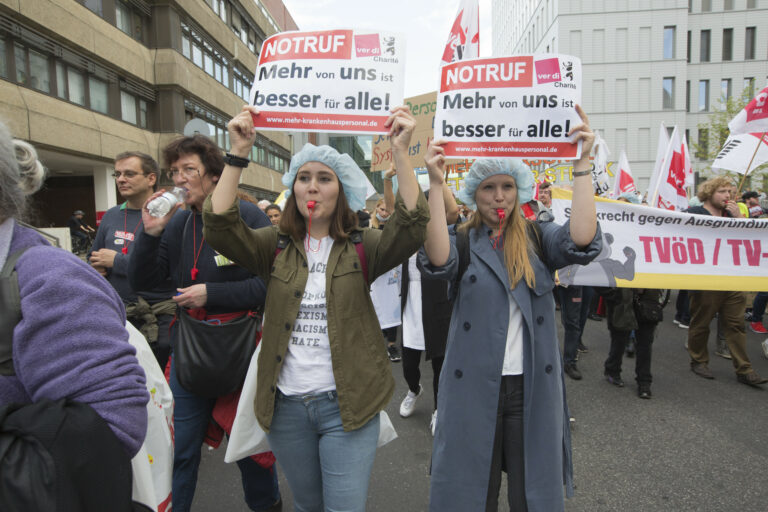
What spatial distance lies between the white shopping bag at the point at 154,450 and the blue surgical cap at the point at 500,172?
1.70 m

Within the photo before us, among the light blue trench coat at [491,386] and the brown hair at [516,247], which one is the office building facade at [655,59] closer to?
the brown hair at [516,247]

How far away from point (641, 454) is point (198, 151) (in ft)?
12.3

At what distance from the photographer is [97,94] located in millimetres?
17312

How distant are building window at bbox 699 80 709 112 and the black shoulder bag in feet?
152

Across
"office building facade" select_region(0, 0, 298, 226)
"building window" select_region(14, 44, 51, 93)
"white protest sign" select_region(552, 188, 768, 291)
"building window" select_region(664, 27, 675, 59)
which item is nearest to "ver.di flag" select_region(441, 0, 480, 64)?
"white protest sign" select_region(552, 188, 768, 291)

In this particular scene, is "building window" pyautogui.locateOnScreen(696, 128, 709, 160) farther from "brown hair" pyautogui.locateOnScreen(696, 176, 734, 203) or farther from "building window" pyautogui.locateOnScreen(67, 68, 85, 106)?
"building window" pyautogui.locateOnScreen(67, 68, 85, 106)

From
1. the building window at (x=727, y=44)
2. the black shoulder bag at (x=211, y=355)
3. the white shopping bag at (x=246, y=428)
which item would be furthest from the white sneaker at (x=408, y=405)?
the building window at (x=727, y=44)

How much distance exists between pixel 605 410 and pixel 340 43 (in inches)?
157

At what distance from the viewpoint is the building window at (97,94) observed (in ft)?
55.5

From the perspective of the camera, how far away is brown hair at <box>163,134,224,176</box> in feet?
8.42

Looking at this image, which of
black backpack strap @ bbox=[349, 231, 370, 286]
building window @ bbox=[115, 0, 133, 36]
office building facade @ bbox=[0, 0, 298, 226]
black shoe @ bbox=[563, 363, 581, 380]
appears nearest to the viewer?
black backpack strap @ bbox=[349, 231, 370, 286]

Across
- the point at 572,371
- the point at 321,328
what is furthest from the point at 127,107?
the point at 321,328

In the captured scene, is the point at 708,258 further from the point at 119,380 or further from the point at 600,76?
the point at 600,76

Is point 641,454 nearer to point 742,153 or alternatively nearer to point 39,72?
point 742,153
